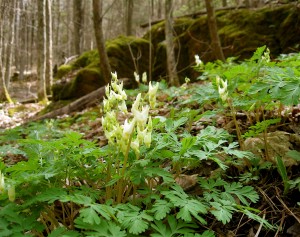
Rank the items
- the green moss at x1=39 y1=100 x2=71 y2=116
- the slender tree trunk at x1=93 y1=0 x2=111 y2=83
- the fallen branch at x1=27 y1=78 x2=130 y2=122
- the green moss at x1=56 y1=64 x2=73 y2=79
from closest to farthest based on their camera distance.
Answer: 1. the slender tree trunk at x1=93 y1=0 x2=111 y2=83
2. the fallen branch at x1=27 y1=78 x2=130 y2=122
3. the green moss at x1=39 y1=100 x2=71 y2=116
4. the green moss at x1=56 y1=64 x2=73 y2=79

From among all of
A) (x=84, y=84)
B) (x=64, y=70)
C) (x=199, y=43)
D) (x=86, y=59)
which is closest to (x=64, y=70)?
(x=64, y=70)

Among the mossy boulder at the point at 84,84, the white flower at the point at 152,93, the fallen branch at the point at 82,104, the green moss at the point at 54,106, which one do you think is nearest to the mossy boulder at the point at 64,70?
the mossy boulder at the point at 84,84

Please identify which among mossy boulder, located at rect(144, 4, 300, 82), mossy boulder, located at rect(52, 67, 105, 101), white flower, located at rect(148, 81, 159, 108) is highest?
mossy boulder, located at rect(144, 4, 300, 82)

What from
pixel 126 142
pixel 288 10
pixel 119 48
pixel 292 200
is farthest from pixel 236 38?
pixel 126 142

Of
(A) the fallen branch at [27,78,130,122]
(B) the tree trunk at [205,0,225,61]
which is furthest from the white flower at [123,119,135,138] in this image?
(A) the fallen branch at [27,78,130,122]

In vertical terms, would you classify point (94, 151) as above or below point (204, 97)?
below

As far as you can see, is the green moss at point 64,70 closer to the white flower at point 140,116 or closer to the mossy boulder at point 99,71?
the mossy boulder at point 99,71

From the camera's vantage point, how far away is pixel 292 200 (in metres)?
2.09

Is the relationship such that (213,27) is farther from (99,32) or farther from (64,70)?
(64,70)

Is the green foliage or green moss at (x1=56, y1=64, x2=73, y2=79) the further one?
green moss at (x1=56, y1=64, x2=73, y2=79)

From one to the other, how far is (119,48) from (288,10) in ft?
18.0

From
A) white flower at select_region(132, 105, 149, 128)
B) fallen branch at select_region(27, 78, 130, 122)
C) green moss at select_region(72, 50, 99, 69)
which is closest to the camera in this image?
white flower at select_region(132, 105, 149, 128)

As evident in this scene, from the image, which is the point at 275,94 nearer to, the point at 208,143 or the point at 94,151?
the point at 208,143

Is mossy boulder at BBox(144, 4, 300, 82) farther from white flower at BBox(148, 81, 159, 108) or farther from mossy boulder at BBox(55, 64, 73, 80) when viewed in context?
white flower at BBox(148, 81, 159, 108)
